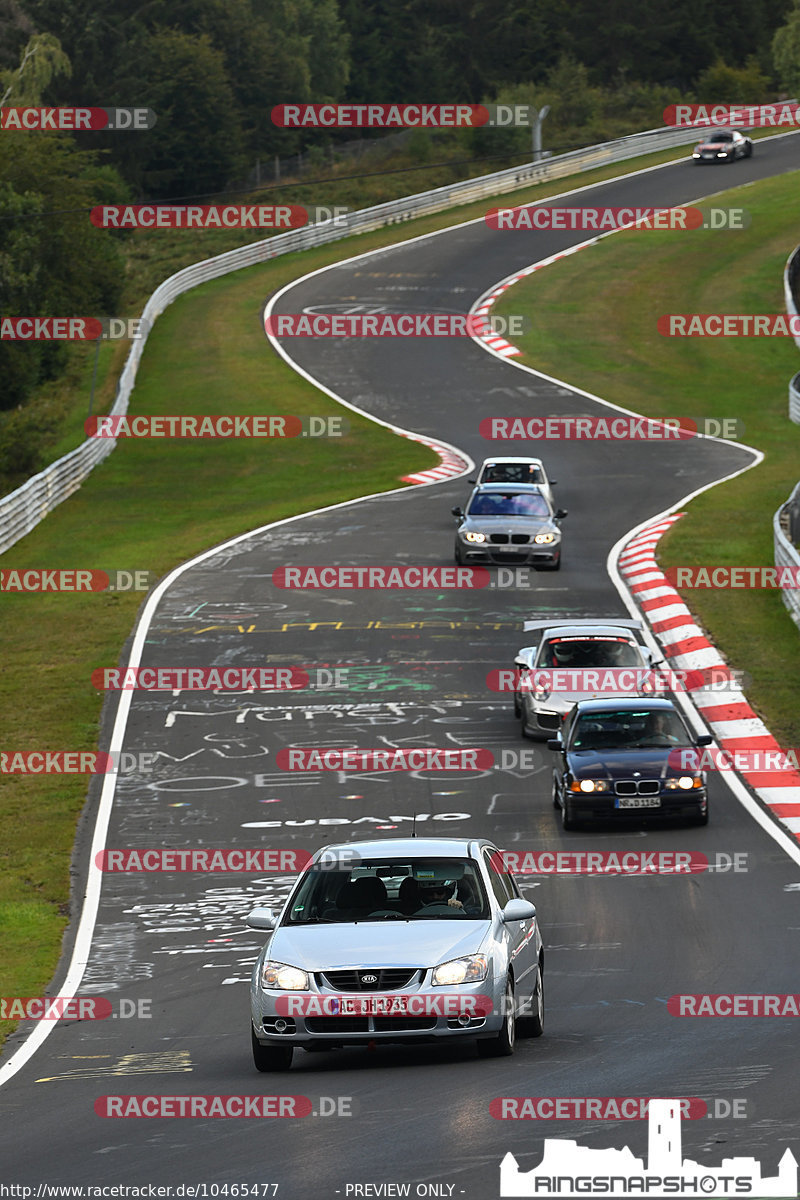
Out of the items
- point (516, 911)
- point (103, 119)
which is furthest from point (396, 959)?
point (103, 119)

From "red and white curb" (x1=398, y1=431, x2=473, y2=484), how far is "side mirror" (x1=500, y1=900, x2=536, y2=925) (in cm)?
3362

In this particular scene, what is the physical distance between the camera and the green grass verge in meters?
31.3

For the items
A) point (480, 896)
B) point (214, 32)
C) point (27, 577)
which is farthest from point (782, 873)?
point (214, 32)

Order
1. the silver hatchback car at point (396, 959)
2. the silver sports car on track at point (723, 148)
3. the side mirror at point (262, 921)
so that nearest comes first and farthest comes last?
the silver hatchback car at point (396, 959)
the side mirror at point (262, 921)
the silver sports car on track at point (723, 148)

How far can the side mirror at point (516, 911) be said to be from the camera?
38.9 ft

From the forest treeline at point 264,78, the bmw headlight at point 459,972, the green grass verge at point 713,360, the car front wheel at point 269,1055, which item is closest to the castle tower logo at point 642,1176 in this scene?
the bmw headlight at point 459,972

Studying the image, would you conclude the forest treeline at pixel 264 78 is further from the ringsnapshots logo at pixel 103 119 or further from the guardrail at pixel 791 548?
the guardrail at pixel 791 548

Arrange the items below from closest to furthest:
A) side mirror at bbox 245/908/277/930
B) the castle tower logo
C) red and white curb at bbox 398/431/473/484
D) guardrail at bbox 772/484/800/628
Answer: the castle tower logo < side mirror at bbox 245/908/277/930 < guardrail at bbox 772/484/800/628 < red and white curb at bbox 398/431/473/484

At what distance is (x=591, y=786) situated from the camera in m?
20.5

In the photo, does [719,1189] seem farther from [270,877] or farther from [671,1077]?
[270,877]

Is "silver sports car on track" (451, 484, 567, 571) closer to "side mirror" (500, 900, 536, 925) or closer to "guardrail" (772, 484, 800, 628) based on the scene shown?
"guardrail" (772, 484, 800, 628)

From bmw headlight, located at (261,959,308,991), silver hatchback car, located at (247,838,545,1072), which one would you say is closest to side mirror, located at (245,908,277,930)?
silver hatchback car, located at (247,838,545,1072)

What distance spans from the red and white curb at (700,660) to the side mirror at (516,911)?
862 cm

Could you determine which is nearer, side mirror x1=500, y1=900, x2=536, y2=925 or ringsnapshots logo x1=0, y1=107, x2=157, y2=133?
side mirror x1=500, y1=900, x2=536, y2=925
